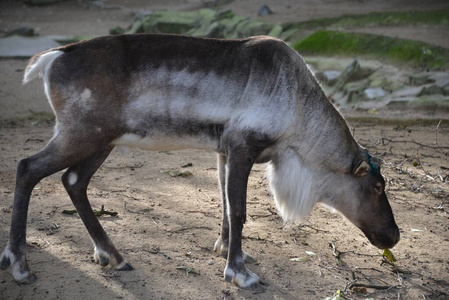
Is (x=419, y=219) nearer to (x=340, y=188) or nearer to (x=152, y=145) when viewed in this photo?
(x=340, y=188)

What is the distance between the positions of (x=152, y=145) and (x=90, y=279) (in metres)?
0.98

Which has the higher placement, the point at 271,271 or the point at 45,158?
the point at 45,158

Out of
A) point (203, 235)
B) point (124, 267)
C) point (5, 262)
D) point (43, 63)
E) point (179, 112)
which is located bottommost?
point (203, 235)

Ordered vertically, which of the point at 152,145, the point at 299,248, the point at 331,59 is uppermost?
the point at 152,145

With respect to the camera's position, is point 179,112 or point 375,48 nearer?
point 179,112

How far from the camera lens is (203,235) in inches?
190

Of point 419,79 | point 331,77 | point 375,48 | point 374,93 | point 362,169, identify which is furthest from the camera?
point 375,48

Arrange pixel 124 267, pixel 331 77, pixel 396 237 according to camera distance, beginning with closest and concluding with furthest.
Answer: pixel 124 267 → pixel 396 237 → pixel 331 77

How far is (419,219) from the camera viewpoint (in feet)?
16.9

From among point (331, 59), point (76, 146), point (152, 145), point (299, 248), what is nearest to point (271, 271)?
point (299, 248)

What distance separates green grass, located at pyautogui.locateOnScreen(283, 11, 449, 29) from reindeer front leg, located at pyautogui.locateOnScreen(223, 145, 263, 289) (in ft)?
29.5

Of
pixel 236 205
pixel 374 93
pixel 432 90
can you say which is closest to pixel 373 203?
pixel 236 205

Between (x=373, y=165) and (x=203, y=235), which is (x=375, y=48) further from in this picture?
(x=203, y=235)

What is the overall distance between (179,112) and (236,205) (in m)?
0.73
